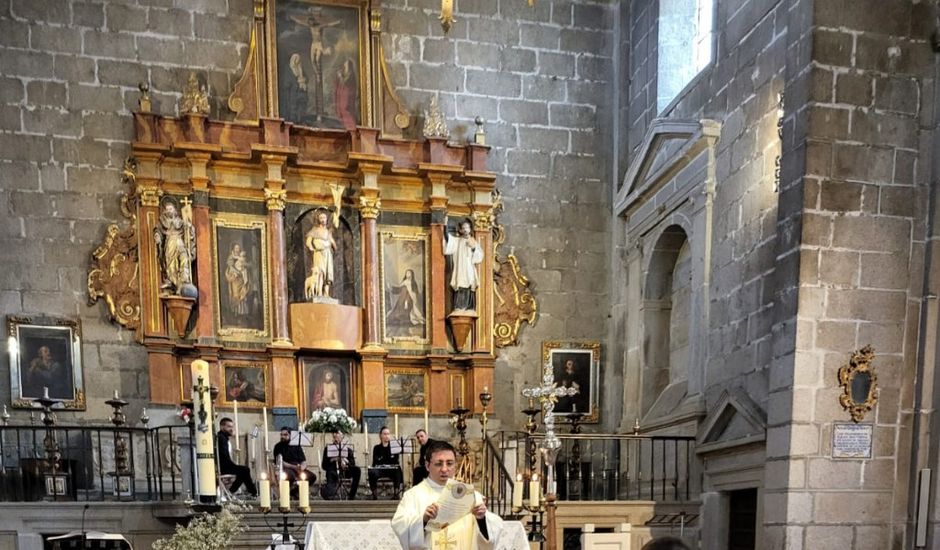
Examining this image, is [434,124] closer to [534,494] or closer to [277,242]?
[277,242]

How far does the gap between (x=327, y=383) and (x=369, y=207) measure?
2.74 m

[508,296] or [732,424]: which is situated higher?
[508,296]

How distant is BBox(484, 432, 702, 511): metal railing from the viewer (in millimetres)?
9008

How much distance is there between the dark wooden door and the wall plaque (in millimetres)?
1437

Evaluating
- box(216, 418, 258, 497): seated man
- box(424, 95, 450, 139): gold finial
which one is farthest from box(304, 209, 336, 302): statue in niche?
box(216, 418, 258, 497): seated man

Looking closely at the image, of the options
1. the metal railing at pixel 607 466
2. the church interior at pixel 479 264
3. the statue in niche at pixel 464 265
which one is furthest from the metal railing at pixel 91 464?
the statue in niche at pixel 464 265

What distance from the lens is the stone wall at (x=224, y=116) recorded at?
1044 centimetres

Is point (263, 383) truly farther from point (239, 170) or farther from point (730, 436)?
point (730, 436)

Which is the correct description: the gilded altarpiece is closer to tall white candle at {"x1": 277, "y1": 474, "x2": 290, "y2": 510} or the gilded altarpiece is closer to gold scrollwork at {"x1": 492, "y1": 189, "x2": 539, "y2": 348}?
gold scrollwork at {"x1": 492, "y1": 189, "x2": 539, "y2": 348}

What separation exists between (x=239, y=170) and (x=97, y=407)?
394 centimetres

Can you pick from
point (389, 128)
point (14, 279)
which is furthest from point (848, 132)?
point (14, 279)

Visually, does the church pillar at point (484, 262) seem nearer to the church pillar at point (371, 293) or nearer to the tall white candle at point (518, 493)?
the church pillar at point (371, 293)

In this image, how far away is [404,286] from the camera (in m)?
11.4

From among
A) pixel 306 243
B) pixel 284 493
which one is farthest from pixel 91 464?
pixel 284 493
